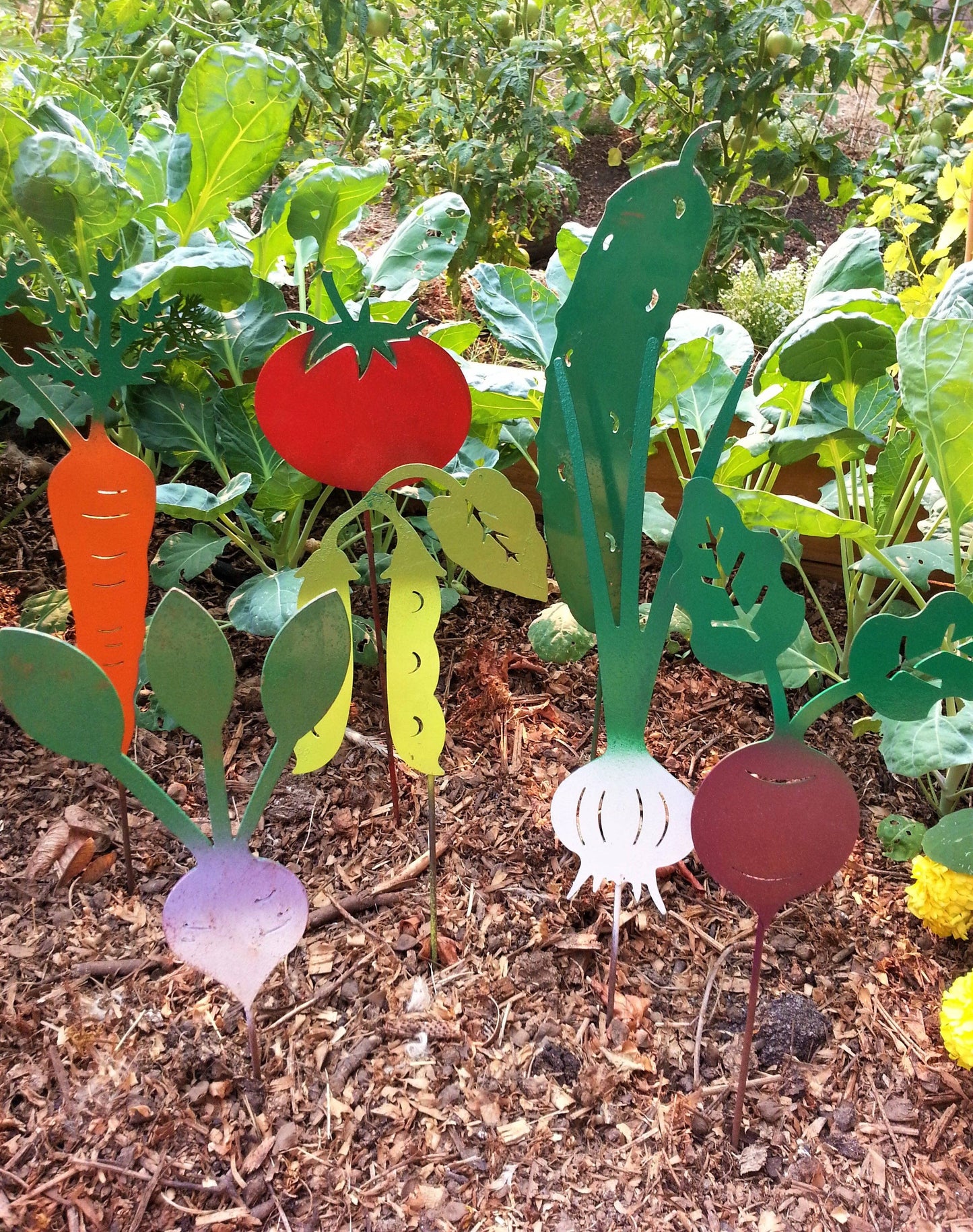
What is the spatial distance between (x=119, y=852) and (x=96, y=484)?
1.49ft

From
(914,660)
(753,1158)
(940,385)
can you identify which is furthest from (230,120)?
(753,1158)

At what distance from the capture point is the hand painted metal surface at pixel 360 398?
0.76 meters

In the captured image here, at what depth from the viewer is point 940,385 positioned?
76cm

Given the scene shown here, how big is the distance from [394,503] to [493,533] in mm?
87

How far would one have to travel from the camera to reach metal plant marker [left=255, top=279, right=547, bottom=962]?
75 centimetres

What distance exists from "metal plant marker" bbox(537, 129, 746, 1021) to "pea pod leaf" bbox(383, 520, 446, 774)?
0.12m

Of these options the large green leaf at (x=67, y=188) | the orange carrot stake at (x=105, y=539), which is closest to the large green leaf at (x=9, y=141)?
the large green leaf at (x=67, y=188)

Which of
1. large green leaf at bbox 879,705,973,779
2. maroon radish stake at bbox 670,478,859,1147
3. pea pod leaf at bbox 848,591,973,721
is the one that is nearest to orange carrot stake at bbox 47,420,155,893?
maroon radish stake at bbox 670,478,859,1147

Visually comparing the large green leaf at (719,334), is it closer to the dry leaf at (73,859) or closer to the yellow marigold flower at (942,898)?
the yellow marigold flower at (942,898)

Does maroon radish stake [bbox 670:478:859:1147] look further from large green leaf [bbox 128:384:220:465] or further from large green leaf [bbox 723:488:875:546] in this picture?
large green leaf [bbox 128:384:220:465]

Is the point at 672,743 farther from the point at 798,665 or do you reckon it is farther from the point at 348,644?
the point at 348,644

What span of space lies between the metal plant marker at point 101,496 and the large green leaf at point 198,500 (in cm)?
17

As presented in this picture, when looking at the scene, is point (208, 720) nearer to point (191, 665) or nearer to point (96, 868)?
point (191, 665)

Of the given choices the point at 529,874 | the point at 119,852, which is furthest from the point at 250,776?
the point at 529,874
